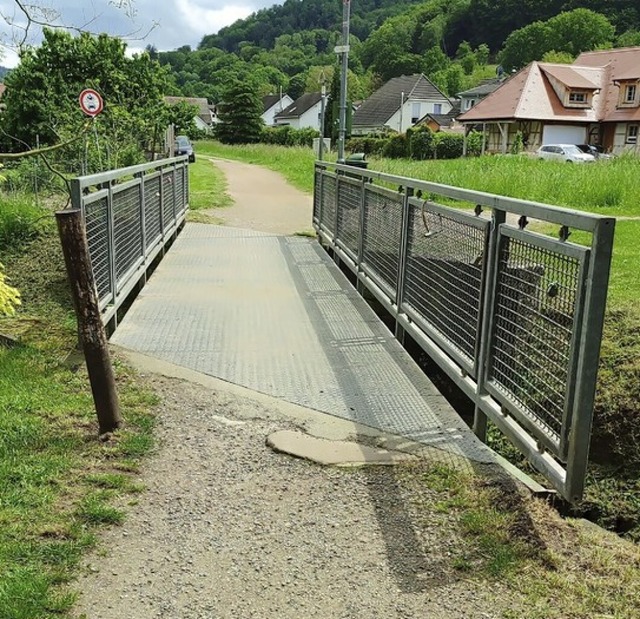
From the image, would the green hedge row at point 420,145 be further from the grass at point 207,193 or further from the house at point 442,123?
the grass at point 207,193

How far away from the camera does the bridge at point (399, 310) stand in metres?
3.08

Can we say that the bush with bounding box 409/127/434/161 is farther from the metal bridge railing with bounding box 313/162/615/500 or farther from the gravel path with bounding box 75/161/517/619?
the gravel path with bounding box 75/161/517/619

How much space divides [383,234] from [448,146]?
44.9m

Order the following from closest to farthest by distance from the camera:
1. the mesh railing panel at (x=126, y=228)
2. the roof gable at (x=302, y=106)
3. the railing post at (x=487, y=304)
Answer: the railing post at (x=487, y=304), the mesh railing panel at (x=126, y=228), the roof gable at (x=302, y=106)

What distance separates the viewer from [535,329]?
338 centimetres

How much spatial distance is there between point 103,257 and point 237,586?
3484 millimetres

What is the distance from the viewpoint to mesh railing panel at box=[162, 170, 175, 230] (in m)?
9.71

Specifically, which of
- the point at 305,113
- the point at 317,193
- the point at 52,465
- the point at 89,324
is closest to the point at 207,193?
the point at 317,193

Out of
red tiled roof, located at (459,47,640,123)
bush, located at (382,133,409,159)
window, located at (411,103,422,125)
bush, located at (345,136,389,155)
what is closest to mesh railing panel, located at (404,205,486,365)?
bush, located at (382,133,409,159)

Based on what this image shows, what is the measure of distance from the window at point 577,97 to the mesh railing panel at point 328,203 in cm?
4524

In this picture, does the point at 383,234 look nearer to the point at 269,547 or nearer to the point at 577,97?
the point at 269,547

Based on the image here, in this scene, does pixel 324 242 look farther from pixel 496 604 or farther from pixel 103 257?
pixel 496 604

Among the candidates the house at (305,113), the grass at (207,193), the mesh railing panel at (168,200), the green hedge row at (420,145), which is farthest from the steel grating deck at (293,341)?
the house at (305,113)

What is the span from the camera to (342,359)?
Result: 17.5 ft
